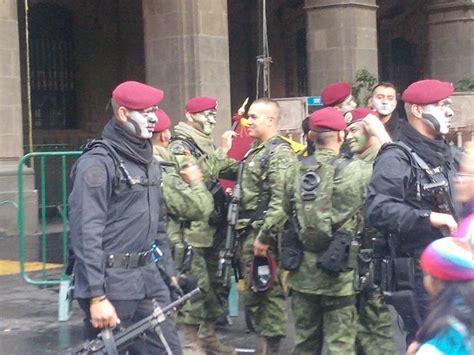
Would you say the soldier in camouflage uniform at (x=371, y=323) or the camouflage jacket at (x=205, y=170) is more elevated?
the camouflage jacket at (x=205, y=170)

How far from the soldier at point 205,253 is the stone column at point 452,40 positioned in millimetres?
15555

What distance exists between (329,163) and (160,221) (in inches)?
45.5

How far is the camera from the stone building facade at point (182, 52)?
1591 centimetres

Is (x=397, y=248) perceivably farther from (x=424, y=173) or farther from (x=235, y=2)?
(x=235, y=2)

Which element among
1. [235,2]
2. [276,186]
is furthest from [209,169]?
[235,2]

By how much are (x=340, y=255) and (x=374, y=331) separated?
88 cm

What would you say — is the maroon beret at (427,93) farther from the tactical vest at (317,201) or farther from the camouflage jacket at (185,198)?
the camouflage jacket at (185,198)

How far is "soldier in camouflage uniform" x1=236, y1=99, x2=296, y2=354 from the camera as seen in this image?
673cm

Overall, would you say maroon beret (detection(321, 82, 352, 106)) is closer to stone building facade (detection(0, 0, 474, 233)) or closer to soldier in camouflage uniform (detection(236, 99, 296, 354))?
soldier in camouflage uniform (detection(236, 99, 296, 354))

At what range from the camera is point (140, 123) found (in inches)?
210

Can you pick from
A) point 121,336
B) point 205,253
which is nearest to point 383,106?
point 205,253

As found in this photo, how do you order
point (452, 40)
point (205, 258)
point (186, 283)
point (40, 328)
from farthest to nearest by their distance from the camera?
1. point (452, 40)
2. point (40, 328)
3. point (205, 258)
4. point (186, 283)

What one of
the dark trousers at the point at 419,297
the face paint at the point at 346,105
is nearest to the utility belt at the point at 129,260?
the dark trousers at the point at 419,297

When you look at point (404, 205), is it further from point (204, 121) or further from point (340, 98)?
point (340, 98)
